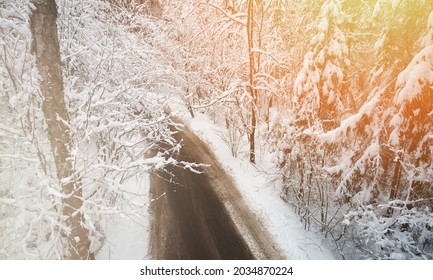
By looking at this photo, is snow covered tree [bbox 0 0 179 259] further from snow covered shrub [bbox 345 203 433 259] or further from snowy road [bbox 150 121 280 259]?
snow covered shrub [bbox 345 203 433 259]

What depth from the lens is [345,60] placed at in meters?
7.87

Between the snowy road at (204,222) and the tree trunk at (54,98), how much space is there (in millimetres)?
1667

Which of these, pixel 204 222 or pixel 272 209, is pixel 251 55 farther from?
pixel 204 222

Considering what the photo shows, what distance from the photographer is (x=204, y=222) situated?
7988mm

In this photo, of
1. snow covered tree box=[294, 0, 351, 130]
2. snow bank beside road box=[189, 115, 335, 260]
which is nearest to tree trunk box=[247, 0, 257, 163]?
snow bank beside road box=[189, 115, 335, 260]

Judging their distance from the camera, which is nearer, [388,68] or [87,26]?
[388,68]

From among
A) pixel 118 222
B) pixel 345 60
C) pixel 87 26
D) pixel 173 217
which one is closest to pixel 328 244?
pixel 173 217

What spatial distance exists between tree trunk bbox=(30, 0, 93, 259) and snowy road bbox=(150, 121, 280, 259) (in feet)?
5.47

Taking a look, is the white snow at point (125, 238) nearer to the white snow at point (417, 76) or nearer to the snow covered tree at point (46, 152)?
the snow covered tree at point (46, 152)

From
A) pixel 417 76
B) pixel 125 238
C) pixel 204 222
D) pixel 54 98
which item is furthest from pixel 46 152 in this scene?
pixel 417 76

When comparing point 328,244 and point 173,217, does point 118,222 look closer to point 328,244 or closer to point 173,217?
point 173,217

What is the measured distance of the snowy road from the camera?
271 inches

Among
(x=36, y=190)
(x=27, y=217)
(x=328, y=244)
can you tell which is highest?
(x=36, y=190)
